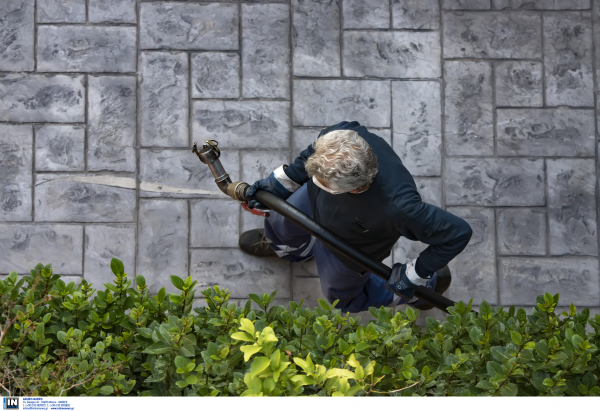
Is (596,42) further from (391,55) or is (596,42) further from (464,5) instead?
(391,55)

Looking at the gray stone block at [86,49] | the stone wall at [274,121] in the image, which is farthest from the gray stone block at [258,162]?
the gray stone block at [86,49]

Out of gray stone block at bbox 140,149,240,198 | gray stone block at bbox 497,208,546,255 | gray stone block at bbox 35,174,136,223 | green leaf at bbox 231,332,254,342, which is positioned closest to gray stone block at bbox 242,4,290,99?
gray stone block at bbox 140,149,240,198

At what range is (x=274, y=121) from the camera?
3895 mm

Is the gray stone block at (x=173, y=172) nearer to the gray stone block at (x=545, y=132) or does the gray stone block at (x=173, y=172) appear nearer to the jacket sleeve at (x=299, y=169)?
the jacket sleeve at (x=299, y=169)

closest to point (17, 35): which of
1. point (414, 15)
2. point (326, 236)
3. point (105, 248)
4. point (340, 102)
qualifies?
point (105, 248)

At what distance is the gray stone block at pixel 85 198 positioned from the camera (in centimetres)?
384

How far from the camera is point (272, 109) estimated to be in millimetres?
3898

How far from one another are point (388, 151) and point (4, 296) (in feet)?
6.27

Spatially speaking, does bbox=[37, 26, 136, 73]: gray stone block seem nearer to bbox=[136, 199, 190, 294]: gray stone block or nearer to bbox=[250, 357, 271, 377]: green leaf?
bbox=[136, 199, 190, 294]: gray stone block

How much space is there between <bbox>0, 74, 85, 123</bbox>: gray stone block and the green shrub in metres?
1.97

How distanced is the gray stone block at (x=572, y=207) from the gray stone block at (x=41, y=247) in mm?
3625

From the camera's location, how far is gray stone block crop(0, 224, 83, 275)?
3.82m

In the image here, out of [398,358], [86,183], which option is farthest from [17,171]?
[398,358]

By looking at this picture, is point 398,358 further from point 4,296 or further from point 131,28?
A: point 131,28
